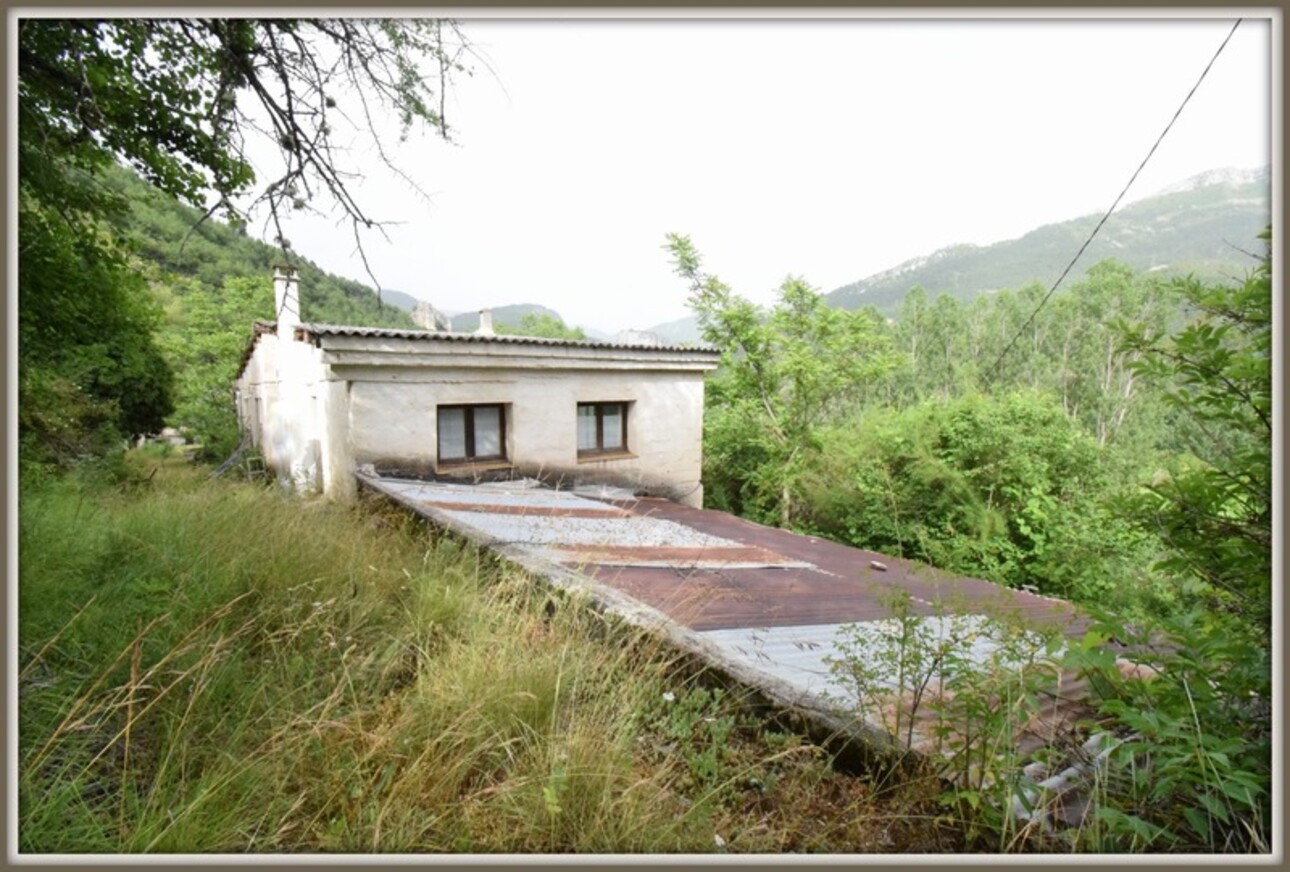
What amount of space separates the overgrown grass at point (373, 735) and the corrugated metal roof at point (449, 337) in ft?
12.2

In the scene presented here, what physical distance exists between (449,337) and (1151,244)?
39.2 feet

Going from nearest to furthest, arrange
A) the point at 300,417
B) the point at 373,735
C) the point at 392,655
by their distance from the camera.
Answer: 1. the point at 373,735
2. the point at 392,655
3. the point at 300,417

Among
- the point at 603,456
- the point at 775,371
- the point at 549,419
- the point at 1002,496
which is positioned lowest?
the point at 1002,496

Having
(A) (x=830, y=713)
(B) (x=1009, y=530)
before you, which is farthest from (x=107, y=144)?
(B) (x=1009, y=530)

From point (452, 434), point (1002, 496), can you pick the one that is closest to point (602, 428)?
point (452, 434)

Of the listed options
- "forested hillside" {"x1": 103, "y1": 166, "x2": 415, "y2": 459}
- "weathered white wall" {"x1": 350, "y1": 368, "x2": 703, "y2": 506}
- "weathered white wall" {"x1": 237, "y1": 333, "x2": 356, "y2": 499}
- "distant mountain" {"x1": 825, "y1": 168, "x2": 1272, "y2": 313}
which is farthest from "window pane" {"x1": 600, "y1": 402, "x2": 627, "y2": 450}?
"distant mountain" {"x1": 825, "y1": 168, "x2": 1272, "y2": 313}

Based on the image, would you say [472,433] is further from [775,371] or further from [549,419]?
[775,371]

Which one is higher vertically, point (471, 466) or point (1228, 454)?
point (1228, 454)

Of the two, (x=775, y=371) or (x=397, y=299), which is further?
(x=775, y=371)

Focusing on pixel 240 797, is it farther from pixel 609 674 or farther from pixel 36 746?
pixel 609 674

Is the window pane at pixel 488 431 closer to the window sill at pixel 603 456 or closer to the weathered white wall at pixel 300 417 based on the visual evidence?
the window sill at pixel 603 456

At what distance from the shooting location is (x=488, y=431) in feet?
24.4

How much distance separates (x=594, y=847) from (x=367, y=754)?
25.7 inches

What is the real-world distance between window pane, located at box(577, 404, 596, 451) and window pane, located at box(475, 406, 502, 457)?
129cm
